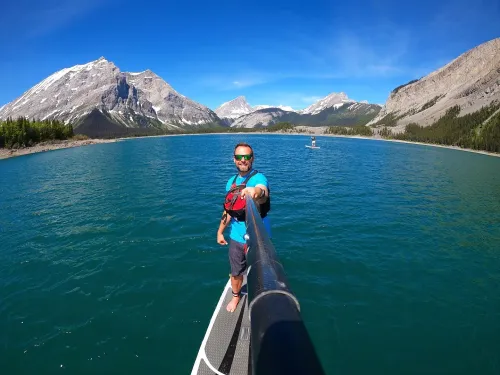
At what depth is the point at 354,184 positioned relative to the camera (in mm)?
42656

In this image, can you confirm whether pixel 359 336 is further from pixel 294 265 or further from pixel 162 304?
pixel 162 304

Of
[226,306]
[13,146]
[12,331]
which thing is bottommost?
[12,331]

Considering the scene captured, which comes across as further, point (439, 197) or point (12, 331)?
point (439, 197)

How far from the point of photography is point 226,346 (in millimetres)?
9273

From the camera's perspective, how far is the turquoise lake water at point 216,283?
10375mm

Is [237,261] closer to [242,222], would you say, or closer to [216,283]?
[242,222]

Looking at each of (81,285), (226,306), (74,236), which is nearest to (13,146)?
(74,236)

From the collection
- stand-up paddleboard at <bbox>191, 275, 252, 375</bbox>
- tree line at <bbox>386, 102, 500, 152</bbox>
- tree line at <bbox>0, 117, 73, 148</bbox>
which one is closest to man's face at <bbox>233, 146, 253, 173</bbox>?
stand-up paddleboard at <bbox>191, 275, 252, 375</bbox>

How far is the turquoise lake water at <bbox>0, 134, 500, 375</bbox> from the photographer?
10375mm

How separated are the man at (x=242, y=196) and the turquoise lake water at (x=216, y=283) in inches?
133

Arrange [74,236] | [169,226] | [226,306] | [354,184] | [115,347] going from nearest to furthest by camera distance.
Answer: [115,347] < [226,306] < [74,236] < [169,226] < [354,184]

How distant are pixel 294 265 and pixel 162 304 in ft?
26.2

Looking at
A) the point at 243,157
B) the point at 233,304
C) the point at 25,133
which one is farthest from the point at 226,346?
the point at 25,133

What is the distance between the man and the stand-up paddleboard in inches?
17.5
